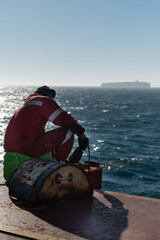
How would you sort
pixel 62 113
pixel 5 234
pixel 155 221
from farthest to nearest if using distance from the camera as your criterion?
pixel 62 113 → pixel 155 221 → pixel 5 234

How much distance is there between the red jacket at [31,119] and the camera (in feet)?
13.9

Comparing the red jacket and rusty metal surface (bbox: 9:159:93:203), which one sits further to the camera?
the red jacket

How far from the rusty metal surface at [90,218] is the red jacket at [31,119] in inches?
29.1

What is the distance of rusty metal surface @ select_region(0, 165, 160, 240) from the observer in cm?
299

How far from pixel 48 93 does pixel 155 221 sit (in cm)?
239

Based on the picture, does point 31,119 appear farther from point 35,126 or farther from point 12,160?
point 12,160

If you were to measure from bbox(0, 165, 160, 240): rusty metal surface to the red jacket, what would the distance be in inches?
29.1

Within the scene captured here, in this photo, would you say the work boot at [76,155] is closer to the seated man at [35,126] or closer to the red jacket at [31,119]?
the seated man at [35,126]

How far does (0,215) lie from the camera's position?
3391 mm

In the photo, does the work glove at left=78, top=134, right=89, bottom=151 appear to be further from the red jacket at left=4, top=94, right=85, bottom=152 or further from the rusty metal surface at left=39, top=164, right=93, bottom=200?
the rusty metal surface at left=39, top=164, right=93, bottom=200

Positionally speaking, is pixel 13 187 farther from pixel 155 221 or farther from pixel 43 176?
pixel 155 221

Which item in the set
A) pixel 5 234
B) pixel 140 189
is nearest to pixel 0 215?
pixel 5 234

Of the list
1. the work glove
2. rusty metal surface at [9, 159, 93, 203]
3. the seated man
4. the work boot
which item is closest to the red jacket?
the seated man

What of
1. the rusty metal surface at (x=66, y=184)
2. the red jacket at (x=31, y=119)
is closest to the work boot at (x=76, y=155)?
the red jacket at (x=31, y=119)
